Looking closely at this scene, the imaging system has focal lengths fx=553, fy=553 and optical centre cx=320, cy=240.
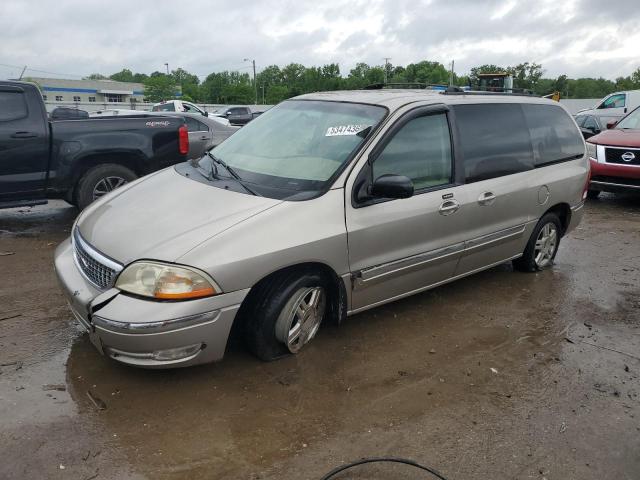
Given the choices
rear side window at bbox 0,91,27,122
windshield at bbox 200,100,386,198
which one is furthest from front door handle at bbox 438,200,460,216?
rear side window at bbox 0,91,27,122

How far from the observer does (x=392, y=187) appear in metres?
3.66

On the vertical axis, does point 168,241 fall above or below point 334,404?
above

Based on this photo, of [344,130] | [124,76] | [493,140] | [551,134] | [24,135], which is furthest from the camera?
[124,76]

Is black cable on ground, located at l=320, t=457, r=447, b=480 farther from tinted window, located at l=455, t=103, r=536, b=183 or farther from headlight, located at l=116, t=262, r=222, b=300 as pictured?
tinted window, located at l=455, t=103, r=536, b=183

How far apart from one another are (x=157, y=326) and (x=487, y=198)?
288 centimetres

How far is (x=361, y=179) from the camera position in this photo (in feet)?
12.3

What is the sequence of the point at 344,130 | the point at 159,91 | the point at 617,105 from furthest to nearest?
the point at 159,91
the point at 617,105
the point at 344,130

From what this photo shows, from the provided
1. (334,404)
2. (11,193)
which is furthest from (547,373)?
(11,193)

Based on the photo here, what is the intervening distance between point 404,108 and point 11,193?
4.86m

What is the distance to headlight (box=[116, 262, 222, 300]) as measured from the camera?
3.04 metres

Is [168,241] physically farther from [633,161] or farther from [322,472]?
[633,161]

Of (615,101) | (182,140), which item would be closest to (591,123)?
(615,101)

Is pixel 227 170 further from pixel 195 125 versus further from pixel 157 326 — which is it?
pixel 195 125

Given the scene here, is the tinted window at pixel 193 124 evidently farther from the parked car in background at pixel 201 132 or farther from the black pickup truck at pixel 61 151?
the black pickup truck at pixel 61 151
